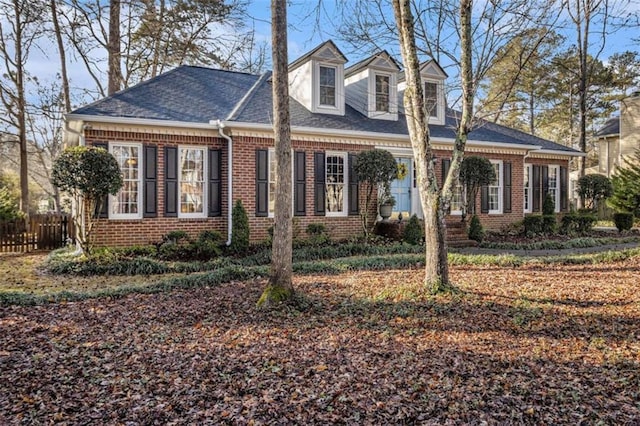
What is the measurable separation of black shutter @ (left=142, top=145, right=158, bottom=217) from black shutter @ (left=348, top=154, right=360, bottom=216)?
5207mm

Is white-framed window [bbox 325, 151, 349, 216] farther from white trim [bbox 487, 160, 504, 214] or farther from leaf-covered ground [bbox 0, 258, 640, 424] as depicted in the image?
leaf-covered ground [bbox 0, 258, 640, 424]

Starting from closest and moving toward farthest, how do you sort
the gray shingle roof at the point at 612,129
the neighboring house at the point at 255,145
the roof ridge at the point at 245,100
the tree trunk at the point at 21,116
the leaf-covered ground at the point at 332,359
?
the leaf-covered ground at the point at 332,359, the neighboring house at the point at 255,145, the roof ridge at the point at 245,100, the tree trunk at the point at 21,116, the gray shingle roof at the point at 612,129

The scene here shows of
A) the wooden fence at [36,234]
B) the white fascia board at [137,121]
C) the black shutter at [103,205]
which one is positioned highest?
the white fascia board at [137,121]

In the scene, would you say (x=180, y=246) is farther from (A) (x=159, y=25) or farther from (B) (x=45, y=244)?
(A) (x=159, y=25)

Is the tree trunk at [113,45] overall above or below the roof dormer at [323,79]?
above

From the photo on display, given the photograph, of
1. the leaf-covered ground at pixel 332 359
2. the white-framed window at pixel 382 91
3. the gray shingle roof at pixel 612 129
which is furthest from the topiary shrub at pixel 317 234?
the gray shingle roof at pixel 612 129


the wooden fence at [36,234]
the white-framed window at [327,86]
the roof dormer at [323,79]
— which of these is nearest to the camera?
the wooden fence at [36,234]

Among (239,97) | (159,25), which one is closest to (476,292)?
(239,97)

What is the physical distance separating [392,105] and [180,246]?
8.14 meters

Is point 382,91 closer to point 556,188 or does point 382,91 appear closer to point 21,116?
point 556,188

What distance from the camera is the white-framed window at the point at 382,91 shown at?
564 inches

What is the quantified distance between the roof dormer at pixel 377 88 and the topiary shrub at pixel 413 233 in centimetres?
370

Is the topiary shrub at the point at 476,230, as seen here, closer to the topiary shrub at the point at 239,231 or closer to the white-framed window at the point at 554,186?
the white-framed window at the point at 554,186

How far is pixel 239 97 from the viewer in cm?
1302
